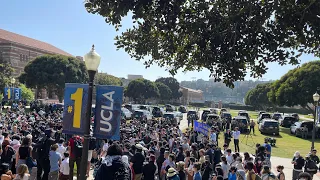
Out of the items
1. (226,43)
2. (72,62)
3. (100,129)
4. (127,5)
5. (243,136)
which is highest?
(72,62)

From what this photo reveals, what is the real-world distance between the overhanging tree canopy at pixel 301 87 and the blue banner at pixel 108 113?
1377 inches

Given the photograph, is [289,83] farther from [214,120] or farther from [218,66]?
[218,66]

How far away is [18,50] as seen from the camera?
267ft

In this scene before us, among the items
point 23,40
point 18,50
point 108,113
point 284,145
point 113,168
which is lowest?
point 284,145

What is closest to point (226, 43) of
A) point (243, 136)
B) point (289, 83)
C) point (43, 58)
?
point (243, 136)

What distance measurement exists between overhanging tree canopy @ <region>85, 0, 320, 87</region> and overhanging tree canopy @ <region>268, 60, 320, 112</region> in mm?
32689

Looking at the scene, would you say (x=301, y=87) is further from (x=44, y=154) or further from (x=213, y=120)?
(x=44, y=154)

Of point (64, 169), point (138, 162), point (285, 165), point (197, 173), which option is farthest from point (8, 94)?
point (197, 173)

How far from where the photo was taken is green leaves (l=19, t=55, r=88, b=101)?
5428 centimetres

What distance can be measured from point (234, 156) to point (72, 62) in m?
53.1

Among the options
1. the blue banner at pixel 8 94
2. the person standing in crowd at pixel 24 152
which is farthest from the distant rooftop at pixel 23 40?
the person standing in crowd at pixel 24 152

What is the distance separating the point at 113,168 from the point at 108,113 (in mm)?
1325

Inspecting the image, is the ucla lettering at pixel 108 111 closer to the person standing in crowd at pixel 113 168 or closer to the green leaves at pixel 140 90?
the person standing in crowd at pixel 113 168

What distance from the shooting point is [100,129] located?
6453 mm
